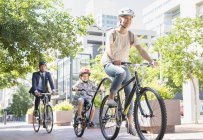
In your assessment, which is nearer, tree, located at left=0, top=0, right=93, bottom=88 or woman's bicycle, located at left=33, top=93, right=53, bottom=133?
woman's bicycle, located at left=33, top=93, right=53, bottom=133

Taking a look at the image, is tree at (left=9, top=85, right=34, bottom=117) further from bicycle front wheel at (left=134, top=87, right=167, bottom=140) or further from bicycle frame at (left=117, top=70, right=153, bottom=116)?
bicycle front wheel at (left=134, top=87, right=167, bottom=140)

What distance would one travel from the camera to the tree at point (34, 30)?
48.3ft

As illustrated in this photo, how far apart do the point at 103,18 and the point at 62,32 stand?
369 feet

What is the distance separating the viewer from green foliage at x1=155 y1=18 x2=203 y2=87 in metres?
21.1

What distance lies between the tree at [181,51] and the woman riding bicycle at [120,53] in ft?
48.4

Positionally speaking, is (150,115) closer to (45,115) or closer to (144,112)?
(144,112)

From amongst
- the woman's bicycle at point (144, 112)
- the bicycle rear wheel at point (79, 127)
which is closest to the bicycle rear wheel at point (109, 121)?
the woman's bicycle at point (144, 112)

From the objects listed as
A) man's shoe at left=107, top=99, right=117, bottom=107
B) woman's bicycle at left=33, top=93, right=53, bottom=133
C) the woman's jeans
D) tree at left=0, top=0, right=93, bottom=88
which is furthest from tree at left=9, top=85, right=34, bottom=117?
the woman's jeans

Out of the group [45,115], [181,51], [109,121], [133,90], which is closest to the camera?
[133,90]

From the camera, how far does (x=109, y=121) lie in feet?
22.4

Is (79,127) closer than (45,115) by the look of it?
Yes

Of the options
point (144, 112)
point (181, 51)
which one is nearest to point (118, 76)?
point (144, 112)

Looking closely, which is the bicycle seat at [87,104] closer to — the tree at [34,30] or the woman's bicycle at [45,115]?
the woman's bicycle at [45,115]

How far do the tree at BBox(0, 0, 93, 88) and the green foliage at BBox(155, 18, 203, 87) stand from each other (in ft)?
16.7
